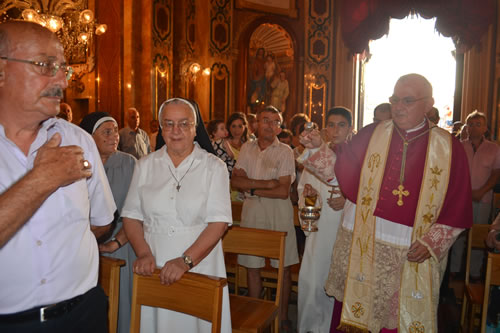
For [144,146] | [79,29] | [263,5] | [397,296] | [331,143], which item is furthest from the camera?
[263,5]

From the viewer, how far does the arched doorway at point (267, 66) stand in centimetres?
1247

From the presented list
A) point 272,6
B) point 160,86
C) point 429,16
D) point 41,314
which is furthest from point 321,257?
point 272,6

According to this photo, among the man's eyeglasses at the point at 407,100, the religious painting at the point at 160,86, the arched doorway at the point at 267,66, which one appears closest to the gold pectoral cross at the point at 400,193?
the man's eyeglasses at the point at 407,100

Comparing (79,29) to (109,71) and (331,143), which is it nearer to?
(109,71)

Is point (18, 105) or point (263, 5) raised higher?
point (263, 5)

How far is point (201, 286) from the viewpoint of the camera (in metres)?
2.01

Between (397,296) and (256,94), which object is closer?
(397,296)

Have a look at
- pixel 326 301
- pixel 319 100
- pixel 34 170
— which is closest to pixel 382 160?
pixel 326 301

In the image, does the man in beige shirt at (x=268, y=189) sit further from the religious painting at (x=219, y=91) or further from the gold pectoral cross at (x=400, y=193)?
the religious painting at (x=219, y=91)

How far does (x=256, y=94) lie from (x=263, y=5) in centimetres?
268

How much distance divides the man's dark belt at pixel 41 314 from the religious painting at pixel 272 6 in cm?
1186

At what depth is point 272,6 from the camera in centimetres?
1280

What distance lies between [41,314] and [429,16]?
30.7ft

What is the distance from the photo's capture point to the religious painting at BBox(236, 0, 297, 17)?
1233 cm
